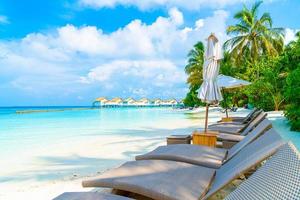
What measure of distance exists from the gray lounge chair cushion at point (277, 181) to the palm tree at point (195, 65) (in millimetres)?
32273

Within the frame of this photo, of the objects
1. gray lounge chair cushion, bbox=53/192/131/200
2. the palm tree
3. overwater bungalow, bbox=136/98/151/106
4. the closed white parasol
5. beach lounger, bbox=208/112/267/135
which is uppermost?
the palm tree

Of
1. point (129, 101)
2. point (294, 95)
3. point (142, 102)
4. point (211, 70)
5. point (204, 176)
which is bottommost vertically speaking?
point (204, 176)

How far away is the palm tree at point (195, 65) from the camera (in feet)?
112

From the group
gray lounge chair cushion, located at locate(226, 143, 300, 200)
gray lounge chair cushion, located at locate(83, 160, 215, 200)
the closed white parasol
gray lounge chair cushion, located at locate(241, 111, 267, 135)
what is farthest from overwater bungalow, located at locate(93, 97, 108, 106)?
gray lounge chair cushion, located at locate(226, 143, 300, 200)

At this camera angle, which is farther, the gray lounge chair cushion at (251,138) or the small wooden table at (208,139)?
the small wooden table at (208,139)

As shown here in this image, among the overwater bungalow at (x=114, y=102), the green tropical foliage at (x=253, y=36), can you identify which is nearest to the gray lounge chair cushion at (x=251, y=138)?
the green tropical foliage at (x=253, y=36)

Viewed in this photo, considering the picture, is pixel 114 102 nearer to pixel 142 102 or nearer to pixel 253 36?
pixel 142 102

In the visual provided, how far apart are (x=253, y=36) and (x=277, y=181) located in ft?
93.0

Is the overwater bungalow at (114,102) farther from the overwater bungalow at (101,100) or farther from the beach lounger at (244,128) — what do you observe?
the beach lounger at (244,128)

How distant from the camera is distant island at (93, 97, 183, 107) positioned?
88812 millimetres

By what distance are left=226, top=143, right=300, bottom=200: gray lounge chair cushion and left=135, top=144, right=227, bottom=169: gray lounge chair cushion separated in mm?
1415

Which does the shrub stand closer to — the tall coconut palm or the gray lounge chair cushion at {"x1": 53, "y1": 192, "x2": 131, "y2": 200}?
the gray lounge chair cushion at {"x1": 53, "y1": 192, "x2": 131, "y2": 200}

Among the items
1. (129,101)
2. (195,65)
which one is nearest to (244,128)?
(195,65)

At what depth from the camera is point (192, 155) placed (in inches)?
140
